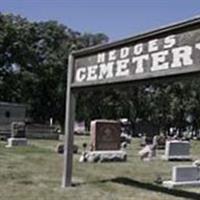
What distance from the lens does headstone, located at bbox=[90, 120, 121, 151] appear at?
23.5 meters

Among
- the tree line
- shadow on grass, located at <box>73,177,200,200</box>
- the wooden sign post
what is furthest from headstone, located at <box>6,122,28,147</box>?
the tree line

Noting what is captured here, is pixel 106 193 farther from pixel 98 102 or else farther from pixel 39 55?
Result: pixel 98 102

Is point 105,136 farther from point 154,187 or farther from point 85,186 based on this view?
point 85,186

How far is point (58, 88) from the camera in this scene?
212 feet

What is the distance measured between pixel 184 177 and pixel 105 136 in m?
10.6

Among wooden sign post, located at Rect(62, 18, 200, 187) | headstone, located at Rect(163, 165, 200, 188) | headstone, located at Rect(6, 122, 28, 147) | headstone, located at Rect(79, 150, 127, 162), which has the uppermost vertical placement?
wooden sign post, located at Rect(62, 18, 200, 187)

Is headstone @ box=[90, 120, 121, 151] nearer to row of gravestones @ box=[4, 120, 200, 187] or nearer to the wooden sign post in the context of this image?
row of gravestones @ box=[4, 120, 200, 187]

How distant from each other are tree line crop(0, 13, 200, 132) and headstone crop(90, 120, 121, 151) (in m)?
30.0

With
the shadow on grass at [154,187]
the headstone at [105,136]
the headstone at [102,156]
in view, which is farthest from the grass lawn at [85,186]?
the headstone at [105,136]

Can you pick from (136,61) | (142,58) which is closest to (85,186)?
(136,61)

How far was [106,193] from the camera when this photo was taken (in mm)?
11453

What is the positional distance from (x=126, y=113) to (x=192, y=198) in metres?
62.0

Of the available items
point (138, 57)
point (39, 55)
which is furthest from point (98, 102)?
point (138, 57)

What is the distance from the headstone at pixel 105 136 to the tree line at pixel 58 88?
98.4 feet
